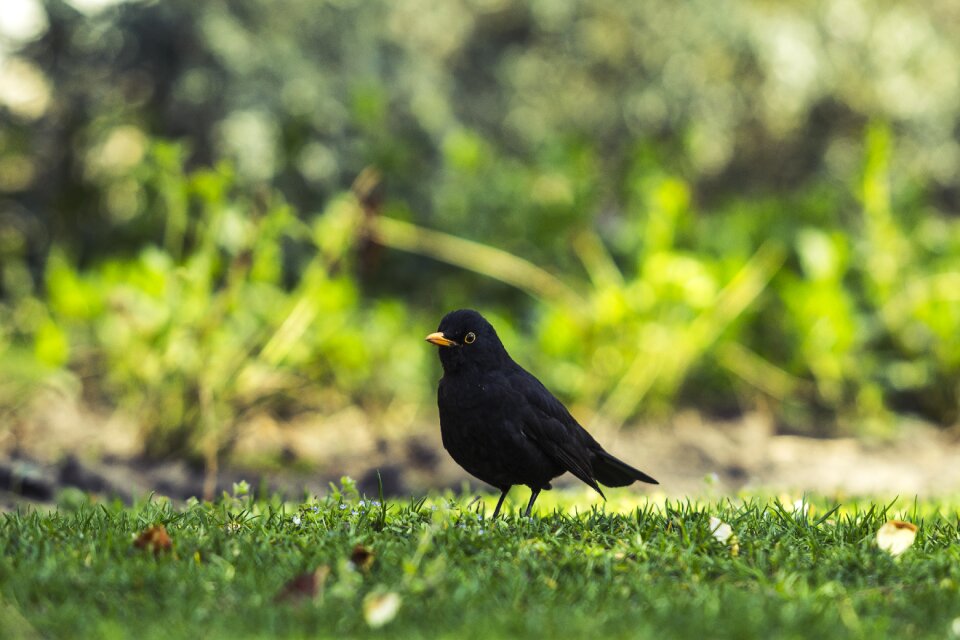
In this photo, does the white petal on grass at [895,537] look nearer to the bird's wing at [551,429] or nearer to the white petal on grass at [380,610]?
the bird's wing at [551,429]

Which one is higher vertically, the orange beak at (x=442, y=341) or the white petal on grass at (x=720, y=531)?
the orange beak at (x=442, y=341)

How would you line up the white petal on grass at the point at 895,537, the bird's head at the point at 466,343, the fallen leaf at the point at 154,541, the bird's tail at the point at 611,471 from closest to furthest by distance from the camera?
1. the fallen leaf at the point at 154,541
2. the white petal on grass at the point at 895,537
3. the bird's head at the point at 466,343
4. the bird's tail at the point at 611,471

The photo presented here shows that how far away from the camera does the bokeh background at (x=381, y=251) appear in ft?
19.2

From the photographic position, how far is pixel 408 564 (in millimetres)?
2564

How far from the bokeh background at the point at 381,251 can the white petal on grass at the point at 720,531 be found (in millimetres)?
2710

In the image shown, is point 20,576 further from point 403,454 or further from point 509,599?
point 403,454

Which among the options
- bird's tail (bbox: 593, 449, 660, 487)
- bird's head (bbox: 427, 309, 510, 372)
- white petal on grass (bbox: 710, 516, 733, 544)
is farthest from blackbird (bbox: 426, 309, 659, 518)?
white petal on grass (bbox: 710, 516, 733, 544)

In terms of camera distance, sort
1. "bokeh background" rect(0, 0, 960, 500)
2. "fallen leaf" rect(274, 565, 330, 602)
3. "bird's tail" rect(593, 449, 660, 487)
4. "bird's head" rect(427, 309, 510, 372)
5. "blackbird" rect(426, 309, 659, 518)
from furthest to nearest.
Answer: "bokeh background" rect(0, 0, 960, 500) → "bird's tail" rect(593, 449, 660, 487) → "bird's head" rect(427, 309, 510, 372) → "blackbird" rect(426, 309, 659, 518) → "fallen leaf" rect(274, 565, 330, 602)

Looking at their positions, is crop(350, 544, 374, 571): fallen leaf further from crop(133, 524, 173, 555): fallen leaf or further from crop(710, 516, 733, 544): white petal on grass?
crop(710, 516, 733, 544): white petal on grass

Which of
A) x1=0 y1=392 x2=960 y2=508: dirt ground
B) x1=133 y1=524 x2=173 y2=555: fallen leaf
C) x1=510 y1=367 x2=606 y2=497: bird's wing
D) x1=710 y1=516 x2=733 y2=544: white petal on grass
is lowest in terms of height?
x1=133 y1=524 x2=173 y2=555: fallen leaf

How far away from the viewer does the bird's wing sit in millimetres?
3381

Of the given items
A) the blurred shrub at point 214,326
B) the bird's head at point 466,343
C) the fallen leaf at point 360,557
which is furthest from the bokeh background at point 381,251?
the fallen leaf at point 360,557

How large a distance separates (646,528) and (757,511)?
49 centimetres

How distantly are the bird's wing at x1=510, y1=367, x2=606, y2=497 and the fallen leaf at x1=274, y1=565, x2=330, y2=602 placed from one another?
976 mm
